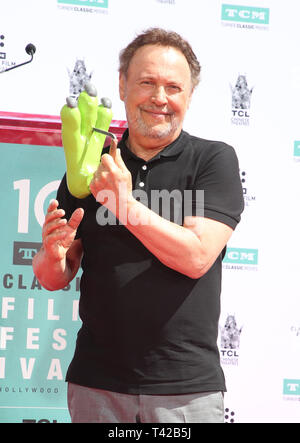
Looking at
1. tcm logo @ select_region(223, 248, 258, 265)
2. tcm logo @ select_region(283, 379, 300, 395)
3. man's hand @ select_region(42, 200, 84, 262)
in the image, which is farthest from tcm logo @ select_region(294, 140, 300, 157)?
man's hand @ select_region(42, 200, 84, 262)

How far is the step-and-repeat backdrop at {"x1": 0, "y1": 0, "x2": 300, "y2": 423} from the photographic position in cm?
184

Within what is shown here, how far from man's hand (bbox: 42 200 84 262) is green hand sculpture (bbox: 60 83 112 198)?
62 mm

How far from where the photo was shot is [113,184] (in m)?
1.11

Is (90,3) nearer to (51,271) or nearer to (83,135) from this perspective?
(83,135)

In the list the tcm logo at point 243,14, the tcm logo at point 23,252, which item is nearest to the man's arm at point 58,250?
the tcm logo at point 23,252

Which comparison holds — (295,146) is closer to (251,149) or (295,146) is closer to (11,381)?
(251,149)

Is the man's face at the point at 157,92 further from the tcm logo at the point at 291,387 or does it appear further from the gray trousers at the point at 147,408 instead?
the tcm logo at the point at 291,387

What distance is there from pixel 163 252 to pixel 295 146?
1174 millimetres

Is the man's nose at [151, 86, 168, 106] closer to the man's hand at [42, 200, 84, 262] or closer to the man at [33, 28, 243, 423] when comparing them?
the man at [33, 28, 243, 423]

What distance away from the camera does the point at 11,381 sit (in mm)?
1806

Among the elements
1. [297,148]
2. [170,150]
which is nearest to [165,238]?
[170,150]

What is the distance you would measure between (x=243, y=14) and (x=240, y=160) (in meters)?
0.54

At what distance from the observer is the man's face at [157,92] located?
4.12ft

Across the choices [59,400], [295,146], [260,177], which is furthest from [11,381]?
[295,146]
